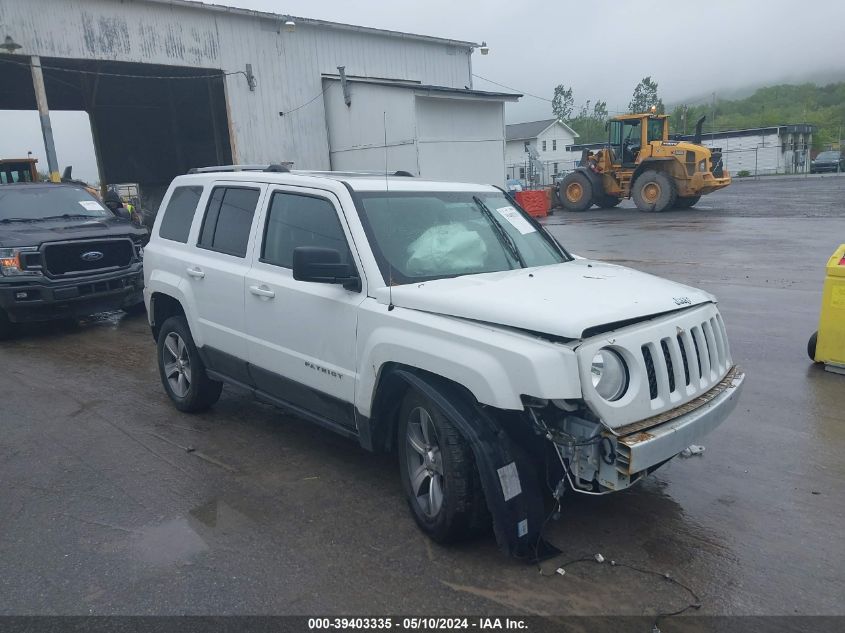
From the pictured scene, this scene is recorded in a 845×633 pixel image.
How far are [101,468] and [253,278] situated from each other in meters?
1.65

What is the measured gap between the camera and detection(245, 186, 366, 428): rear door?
406 cm

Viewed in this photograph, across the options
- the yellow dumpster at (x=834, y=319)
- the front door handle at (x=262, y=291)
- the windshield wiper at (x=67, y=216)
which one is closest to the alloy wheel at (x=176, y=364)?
the front door handle at (x=262, y=291)

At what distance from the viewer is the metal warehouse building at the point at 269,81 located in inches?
698

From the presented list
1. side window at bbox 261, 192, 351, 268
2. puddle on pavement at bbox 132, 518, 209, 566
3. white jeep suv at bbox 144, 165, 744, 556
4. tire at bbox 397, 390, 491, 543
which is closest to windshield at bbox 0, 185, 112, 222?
white jeep suv at bbox 144, 165, 744, 556

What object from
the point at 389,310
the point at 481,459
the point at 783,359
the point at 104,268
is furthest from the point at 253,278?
the point at 104,268

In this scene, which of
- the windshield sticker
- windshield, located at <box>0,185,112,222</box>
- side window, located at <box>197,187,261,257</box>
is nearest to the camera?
the windshield sticker

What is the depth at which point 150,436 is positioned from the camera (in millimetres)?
5293

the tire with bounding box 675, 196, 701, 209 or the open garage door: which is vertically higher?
the open garage door

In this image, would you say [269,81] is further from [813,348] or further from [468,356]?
[468,356]

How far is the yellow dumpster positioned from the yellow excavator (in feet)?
60.5

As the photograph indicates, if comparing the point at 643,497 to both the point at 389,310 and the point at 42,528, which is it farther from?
the point at 42,528

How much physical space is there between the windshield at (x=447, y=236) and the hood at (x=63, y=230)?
6.39 metres

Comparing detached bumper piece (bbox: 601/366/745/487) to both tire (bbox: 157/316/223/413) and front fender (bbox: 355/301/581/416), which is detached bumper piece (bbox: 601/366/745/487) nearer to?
front fender (bbox: 355/301/581/416)

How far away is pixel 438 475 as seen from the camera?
356 centimetres
